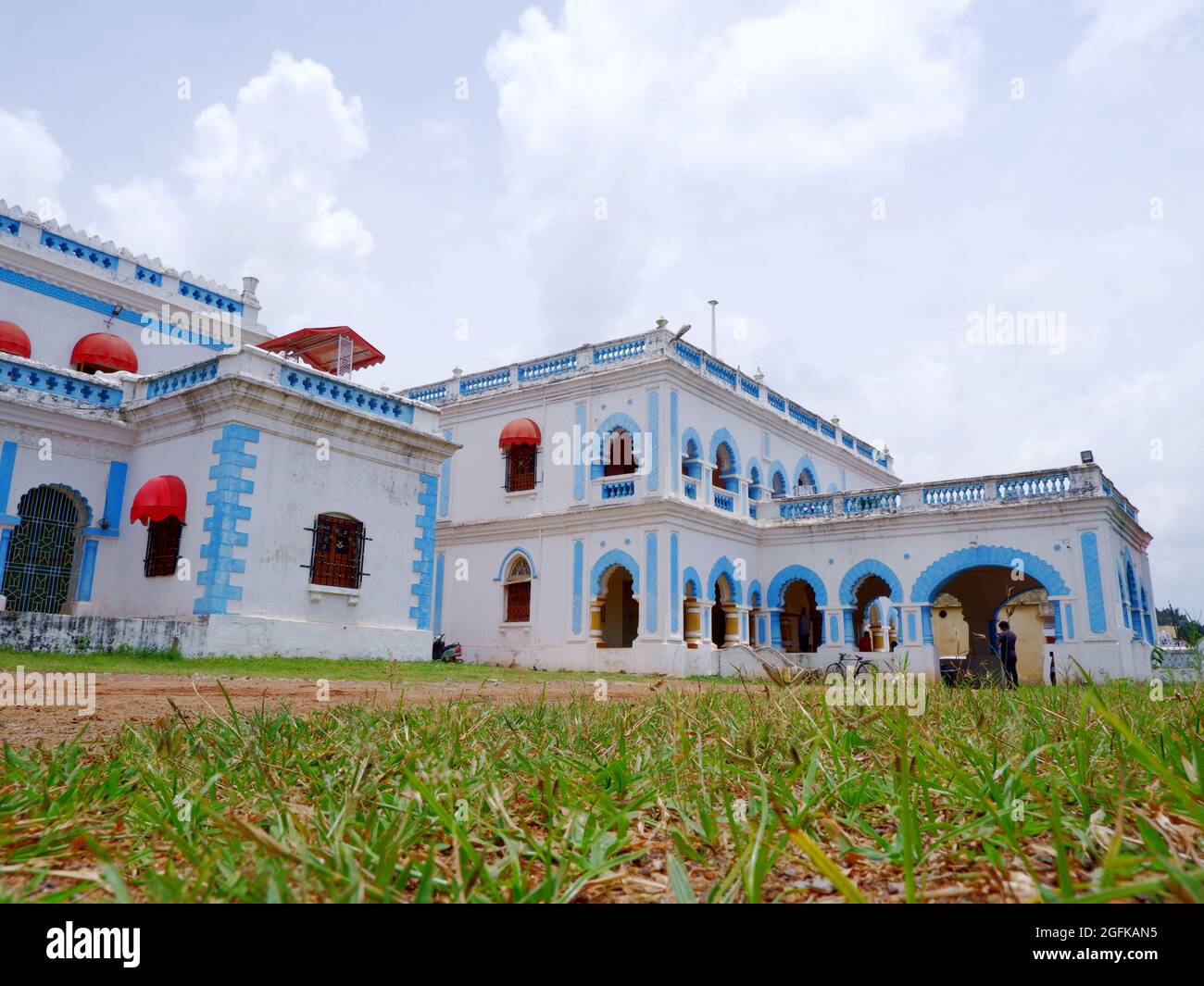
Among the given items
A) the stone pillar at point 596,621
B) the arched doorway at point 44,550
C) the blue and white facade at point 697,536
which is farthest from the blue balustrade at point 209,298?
the stone pillar at point 596,621

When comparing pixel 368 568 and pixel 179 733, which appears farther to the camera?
pixel 368 568

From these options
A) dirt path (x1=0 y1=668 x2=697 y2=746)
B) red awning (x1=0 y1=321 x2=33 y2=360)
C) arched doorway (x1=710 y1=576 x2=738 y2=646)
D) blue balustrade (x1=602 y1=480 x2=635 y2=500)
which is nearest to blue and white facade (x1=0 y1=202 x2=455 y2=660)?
red awning (x1=0 y1=321 x2=33 y2=360)

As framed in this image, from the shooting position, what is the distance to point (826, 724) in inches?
92.6

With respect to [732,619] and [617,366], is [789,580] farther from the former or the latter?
[617,366]

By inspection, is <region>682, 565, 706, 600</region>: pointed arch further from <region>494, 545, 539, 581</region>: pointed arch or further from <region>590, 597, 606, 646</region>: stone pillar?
<region>494, 545, 539, 581</region>: pointed arch

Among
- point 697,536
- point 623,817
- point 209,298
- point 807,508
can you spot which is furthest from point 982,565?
point 209,298

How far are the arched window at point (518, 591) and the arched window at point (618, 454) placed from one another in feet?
10.3

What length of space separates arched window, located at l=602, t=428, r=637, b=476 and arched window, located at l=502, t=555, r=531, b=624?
3125 millimetres

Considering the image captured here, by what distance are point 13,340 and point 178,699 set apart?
11966 millimetres

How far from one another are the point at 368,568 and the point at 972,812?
1254 cm

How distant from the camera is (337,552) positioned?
1288 cm

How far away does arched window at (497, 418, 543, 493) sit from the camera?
63.6ft
